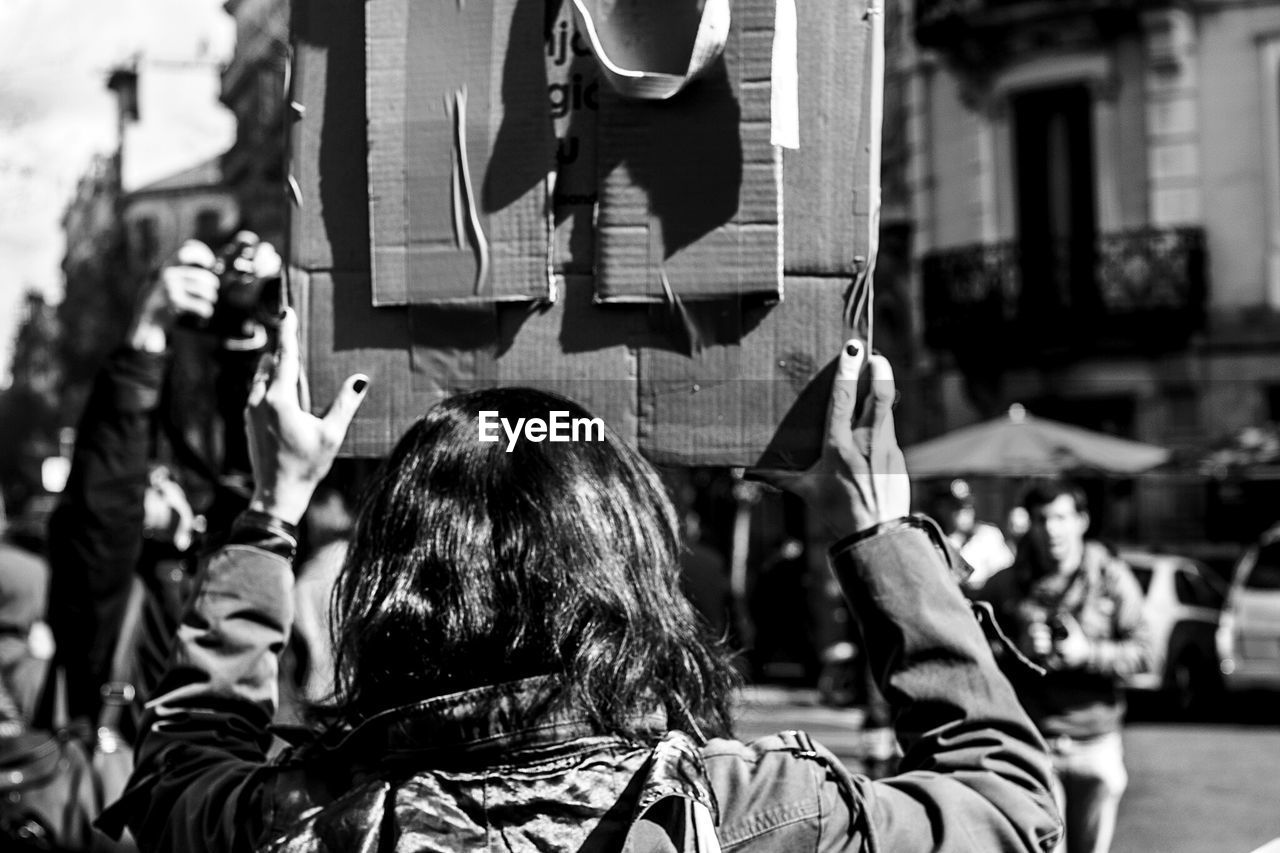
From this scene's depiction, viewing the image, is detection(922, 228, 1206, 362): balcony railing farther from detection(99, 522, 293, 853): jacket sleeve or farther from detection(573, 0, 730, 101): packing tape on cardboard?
detection(99, 522, 293, 853): jacket sleeve

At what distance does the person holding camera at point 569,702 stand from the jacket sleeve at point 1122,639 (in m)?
4.50

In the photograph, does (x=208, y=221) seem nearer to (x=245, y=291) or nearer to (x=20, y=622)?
(x=20, y=622)

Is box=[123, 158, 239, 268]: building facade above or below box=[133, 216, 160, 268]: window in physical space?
above

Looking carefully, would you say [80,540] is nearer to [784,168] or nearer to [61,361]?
[784,168]

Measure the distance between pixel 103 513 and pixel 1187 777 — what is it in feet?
31.6

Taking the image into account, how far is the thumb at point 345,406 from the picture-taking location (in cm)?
229

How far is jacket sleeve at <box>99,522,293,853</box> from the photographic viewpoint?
1.96 m

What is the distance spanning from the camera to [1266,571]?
14445mm

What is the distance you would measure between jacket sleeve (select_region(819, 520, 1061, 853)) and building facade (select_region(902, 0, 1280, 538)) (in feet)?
62.4

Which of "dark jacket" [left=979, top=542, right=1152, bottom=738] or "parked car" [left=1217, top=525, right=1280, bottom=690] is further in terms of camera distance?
"parked car" [left=1217, top=525, right=1280, bottom=690]

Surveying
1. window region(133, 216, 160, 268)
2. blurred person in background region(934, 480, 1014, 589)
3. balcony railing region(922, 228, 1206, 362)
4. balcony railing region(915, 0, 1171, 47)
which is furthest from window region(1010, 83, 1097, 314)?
Answer: window region(133, 216, 160, 268)

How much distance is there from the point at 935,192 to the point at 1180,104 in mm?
3504

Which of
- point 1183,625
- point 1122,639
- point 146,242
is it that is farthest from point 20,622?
point 146,242

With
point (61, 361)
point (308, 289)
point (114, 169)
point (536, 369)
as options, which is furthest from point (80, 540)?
point (114, 169)
